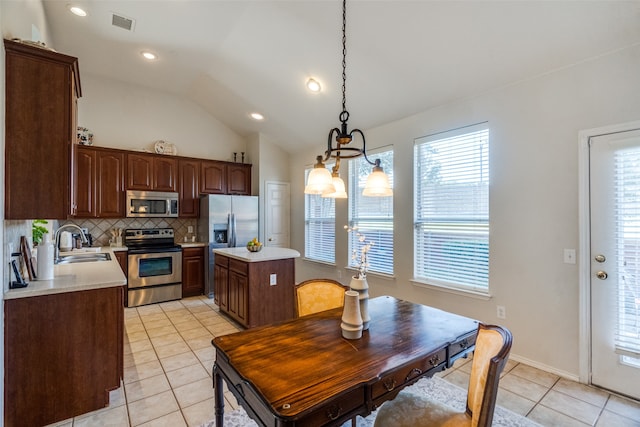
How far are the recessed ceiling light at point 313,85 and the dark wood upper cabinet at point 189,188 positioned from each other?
2.65 metres

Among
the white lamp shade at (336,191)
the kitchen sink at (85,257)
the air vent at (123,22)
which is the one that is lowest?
the kitchen sink at (85,257)

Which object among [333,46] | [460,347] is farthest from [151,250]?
[460,347]

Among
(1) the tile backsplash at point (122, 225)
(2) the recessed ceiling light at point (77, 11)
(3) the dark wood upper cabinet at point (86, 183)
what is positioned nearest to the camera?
Answer: (2) the recessed ceiling light at point (77, 11)

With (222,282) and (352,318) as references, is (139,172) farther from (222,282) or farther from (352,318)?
(352,318)

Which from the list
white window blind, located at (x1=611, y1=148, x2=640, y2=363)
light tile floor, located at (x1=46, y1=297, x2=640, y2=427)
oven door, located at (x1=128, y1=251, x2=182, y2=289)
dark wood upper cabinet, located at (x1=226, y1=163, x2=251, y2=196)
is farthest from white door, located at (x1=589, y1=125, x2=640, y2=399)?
oven door, located at (x1=128, y1=251, x2=182, y2=289)

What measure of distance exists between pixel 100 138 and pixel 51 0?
2260 mm

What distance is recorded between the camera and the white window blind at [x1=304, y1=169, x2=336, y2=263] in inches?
201

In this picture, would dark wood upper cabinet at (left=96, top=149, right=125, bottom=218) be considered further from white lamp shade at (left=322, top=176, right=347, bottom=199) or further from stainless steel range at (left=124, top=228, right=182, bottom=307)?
white lamp shade at (left=322, top=176, right=347, bottom=199)

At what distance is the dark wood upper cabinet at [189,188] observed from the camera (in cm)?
534

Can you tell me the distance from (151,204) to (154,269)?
3.50 ft

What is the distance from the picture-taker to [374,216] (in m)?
4.31

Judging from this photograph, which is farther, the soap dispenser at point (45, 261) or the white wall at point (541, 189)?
the white wall at point (541, 189)

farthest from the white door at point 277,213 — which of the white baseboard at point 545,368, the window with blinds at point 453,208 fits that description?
the white baseboard at point 545,368

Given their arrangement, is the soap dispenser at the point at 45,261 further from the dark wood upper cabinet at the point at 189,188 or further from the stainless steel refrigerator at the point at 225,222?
the dark wood upper cabinet at the point at 189,188
